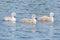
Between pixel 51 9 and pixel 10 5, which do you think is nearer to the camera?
pixel 51 9

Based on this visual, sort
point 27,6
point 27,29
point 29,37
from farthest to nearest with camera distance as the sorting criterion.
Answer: point 27,6 → point 27,29 → point 29,37

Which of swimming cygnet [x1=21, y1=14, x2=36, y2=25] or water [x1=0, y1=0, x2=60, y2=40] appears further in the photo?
swimming cygnet [x1=21, y1=14, x2=36, y2=25]

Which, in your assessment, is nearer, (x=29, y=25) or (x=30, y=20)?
(x=29, y=25)

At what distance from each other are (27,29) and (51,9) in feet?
20.3

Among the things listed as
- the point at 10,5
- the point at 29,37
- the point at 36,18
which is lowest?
the point at 29,37

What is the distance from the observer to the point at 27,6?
2373 centimetres

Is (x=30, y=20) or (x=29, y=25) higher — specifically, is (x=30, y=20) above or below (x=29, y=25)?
above

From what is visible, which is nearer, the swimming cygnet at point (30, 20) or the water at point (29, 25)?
the water at point (29, 25)

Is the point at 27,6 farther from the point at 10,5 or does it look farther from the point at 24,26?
the point at 24,26

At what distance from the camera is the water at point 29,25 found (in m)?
15.4

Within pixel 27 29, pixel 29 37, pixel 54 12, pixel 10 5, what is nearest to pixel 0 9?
pixel 10 5

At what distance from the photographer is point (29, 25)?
1778cm

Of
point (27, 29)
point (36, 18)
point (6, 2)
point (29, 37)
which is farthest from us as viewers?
point (6, 2)

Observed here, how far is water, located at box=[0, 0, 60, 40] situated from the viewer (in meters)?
15.4
